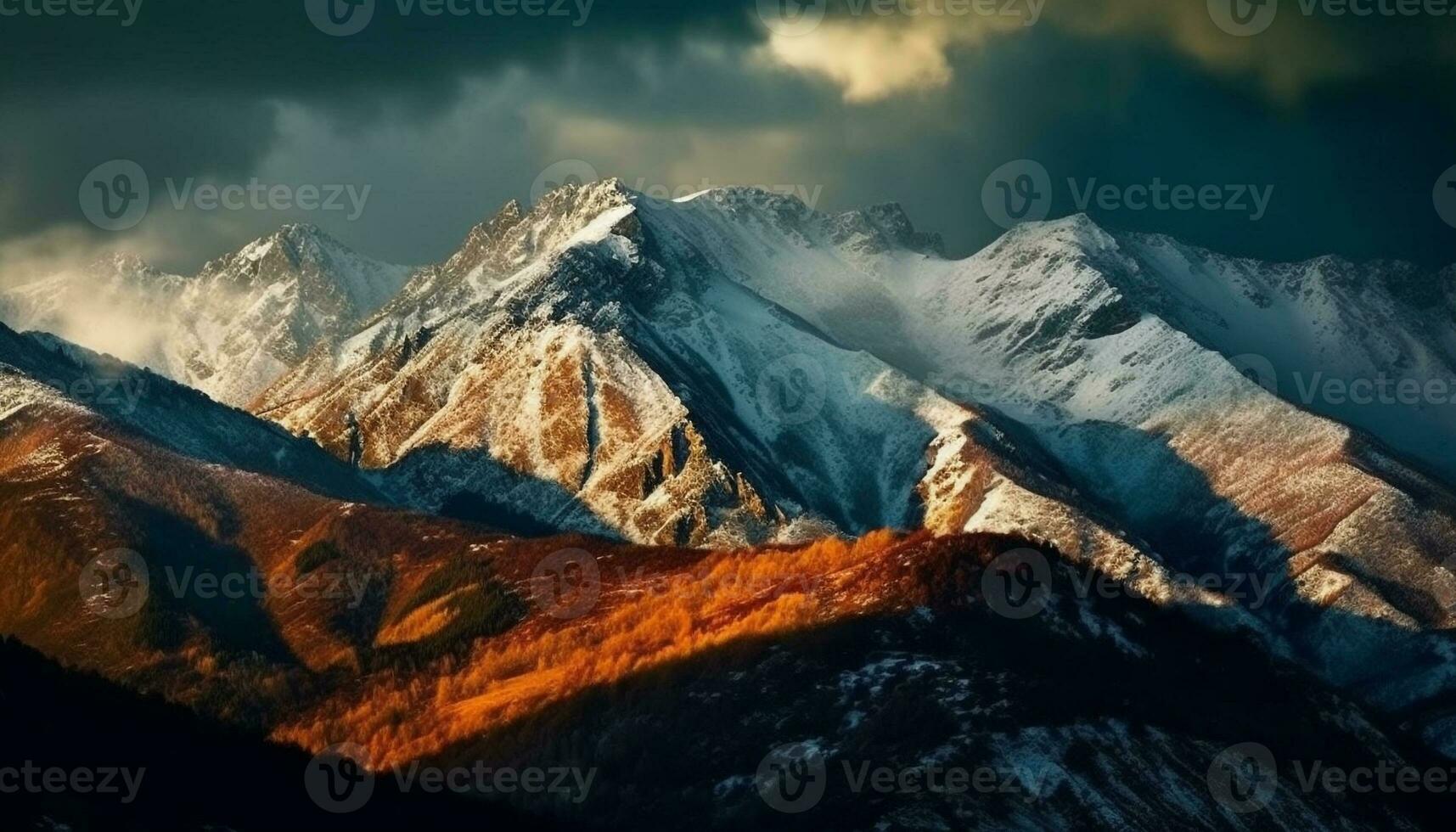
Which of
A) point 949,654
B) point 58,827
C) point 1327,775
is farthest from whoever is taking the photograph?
point 1327,775

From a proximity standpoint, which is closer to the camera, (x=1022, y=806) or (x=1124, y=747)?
(x=1022, y=806)

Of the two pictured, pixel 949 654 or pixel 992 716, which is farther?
pixel 949 654

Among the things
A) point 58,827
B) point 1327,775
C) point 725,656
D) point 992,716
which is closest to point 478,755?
point 725,656

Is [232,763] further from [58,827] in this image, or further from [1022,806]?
[1022,806]

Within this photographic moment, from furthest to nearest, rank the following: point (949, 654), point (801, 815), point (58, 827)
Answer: point (949, 654) < point (801, 815) < point (58, 827)

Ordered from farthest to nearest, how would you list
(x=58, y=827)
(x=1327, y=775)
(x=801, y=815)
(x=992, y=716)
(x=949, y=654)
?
(x=1327, y=775), (x=949, y=654), (x=992, y=716), (x=801, y=815), (x=58, y=827)

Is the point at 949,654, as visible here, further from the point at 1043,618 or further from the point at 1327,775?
the point at 1327,775

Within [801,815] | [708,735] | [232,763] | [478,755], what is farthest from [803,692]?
[232,763]

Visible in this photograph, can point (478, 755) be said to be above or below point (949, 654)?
below

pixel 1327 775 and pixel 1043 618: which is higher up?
pixel 1043 618
